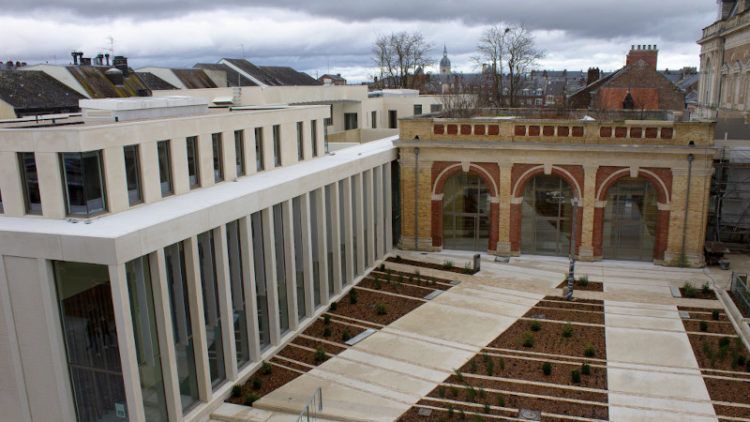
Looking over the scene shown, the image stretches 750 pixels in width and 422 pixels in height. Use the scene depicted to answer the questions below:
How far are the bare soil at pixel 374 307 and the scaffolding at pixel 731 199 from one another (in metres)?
15.3

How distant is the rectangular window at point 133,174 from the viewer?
15.7 m

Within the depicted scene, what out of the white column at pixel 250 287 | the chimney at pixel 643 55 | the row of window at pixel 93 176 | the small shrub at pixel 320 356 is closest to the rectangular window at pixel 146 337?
the row of window at pixel 93 176

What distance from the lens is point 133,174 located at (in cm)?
1605

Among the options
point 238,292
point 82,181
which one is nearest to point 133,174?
point 82,181

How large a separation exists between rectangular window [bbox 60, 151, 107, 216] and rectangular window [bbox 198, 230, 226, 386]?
2778 mm

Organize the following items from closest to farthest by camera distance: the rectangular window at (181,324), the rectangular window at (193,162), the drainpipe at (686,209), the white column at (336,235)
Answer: the rectangular window at (181,324)
the rectangular window at (193,162)
the white column at (336,235)
the drainpipe at (686,209)

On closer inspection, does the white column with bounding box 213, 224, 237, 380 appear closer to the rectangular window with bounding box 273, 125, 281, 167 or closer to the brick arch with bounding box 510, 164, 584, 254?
the rectangular window with bounding box 273, 125, 281, 167

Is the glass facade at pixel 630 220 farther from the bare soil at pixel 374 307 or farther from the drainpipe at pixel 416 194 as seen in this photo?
the bare soil at pixel 374 307

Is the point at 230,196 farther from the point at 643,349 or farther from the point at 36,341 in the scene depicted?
the point at 643,349

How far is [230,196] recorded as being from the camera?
17.5m

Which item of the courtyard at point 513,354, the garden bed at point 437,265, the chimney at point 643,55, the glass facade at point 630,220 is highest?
the chimney at point 643,55

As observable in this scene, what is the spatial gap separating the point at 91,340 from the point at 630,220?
23209 mm

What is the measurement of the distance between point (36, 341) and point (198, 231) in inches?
171

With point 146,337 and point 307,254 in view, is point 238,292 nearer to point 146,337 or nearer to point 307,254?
point 146,337
